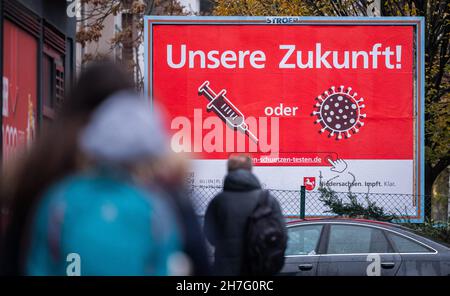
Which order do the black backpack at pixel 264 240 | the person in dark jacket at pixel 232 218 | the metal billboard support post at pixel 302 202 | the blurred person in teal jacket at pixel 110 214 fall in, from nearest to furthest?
the blurred person in teal jacket at pixel 110 214
the black backpack at pixel 264 240
the person in dark jacket at pixel 232 218
the metal billboard support post at pixel 302 202

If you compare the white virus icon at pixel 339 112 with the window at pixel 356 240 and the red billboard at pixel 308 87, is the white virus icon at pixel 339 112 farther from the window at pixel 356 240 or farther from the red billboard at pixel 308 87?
the window at pixel 356 240

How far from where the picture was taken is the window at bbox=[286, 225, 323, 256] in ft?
36.5

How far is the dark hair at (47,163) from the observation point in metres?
2.38

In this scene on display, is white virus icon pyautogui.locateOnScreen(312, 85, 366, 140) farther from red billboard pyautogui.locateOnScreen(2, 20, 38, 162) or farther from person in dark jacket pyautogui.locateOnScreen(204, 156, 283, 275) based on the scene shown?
person in dark jacket pyautogui.locateOnScreen(204, 156, 283, 275)

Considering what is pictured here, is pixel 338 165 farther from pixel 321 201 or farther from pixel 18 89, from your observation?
pixel 18 89

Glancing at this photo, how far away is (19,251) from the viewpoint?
2.40 m

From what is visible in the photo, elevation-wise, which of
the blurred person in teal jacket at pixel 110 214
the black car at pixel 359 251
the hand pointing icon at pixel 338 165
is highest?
the blurred person in teal jacket at pixel 110 214

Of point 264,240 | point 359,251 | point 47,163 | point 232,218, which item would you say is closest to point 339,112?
point 359,251

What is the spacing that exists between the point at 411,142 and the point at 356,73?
1.35 m

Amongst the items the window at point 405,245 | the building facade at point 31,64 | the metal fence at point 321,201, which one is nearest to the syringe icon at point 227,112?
the metal fence at point 321,201

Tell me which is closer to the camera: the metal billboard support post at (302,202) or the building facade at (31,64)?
the building facade at (31,64)

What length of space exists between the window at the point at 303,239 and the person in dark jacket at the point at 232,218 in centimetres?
411

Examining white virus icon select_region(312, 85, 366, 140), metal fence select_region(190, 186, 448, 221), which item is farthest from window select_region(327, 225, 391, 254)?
white virus icon select_region(312, 85, 366, 140)

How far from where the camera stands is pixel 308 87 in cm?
1397
